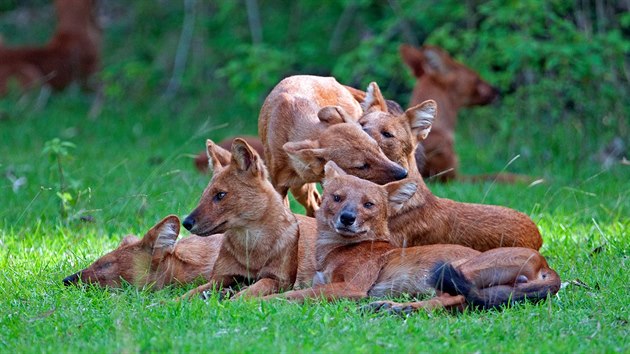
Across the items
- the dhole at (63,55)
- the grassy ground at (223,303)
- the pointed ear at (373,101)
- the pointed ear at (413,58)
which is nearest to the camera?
the grassy ground at (223,303)

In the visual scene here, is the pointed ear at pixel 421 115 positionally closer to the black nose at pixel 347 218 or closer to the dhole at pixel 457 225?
the dhole at pixel 457 225

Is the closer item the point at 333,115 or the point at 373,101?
the point at 333,115

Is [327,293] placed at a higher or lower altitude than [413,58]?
lower

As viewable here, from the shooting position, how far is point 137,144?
1208 centimetres

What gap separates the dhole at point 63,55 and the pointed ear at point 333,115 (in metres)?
7.61

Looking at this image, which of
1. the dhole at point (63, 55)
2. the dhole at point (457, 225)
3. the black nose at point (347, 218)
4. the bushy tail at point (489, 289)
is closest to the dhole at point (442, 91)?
the dhole at point (457, 225)

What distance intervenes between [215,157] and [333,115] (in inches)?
37.3

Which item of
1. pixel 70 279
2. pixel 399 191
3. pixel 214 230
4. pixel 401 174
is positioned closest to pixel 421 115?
pixel 401 174

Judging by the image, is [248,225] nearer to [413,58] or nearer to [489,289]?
[489,289]

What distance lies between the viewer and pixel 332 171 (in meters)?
6.12

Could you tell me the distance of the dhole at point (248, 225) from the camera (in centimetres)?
586

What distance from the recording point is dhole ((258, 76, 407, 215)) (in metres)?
6.44

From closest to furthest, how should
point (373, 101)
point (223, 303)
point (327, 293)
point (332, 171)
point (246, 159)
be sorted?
point (223, 303) < point (327, 293) < point (246, 159) < point (332, 171) < point (373, 101)

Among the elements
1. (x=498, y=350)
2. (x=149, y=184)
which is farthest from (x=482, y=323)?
(x=149, y=184)
